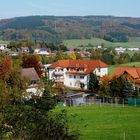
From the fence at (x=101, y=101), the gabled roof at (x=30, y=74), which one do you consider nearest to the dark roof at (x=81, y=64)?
the gabled roof at (x=30, y=74)

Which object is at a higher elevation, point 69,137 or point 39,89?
point 69,137

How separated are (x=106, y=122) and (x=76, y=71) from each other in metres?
26.2

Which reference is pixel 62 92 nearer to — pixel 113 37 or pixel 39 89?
A: pixel 39 89

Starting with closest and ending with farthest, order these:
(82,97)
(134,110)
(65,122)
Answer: (65,122) < (134,110) < (82,97)

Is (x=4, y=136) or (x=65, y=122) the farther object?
(x=65, y=122)

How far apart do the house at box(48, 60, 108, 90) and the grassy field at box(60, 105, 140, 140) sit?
1651 centimetres

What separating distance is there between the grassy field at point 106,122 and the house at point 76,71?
1651cm

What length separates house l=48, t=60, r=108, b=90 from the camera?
50875mm

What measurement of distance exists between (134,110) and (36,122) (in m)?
22.8

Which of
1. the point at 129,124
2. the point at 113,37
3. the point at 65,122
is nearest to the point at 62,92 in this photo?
the point at 129,124

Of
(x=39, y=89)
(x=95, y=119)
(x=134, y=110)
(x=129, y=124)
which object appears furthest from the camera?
(x=39, y=89)

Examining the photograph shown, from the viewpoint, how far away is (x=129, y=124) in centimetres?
2577

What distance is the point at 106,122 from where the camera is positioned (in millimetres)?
26547

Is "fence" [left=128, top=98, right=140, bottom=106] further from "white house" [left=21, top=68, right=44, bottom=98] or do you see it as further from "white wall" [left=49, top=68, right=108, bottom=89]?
"white wall" [left=49, top=68, right=108, bottom=89]
